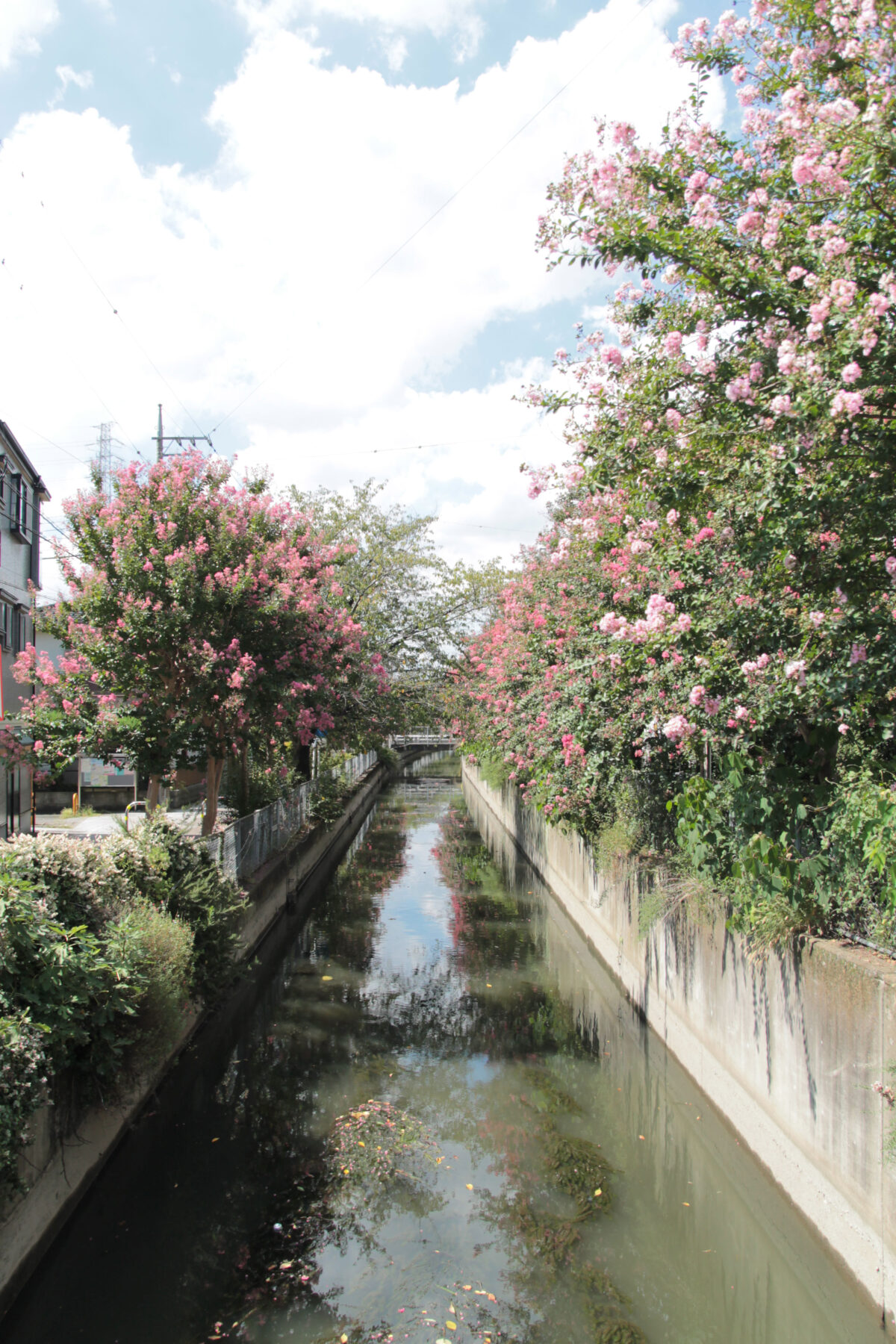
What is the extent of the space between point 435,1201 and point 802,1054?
280 cm

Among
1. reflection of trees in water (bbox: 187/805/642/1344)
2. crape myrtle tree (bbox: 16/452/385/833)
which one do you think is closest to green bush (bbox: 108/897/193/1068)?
reflection of trees in water (bbox: 187/805/642/1344)

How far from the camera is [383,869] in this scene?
20.8 metres

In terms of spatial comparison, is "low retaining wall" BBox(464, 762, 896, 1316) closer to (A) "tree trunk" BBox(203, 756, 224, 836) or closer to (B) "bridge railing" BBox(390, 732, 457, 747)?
(A) "tree trunk" BBox(203, 756, 224, 836)

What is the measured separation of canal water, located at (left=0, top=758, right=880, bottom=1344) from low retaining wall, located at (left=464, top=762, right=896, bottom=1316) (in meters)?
0.27

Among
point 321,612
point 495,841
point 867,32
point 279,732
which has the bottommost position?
point 495,841

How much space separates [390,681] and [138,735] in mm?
10327

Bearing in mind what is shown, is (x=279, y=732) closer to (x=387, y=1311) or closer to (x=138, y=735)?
(x=138, y=735)

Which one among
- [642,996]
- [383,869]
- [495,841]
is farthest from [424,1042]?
[495,841]

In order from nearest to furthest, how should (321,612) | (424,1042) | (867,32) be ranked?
(867,32)
(424,1042)
(321,612)

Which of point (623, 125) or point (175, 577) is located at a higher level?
point (623, 125)

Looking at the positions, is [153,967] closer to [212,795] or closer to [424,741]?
[212,795]

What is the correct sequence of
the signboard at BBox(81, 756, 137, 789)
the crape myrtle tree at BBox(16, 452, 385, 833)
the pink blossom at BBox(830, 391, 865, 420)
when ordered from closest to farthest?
the pink blossom at BBox(830, 391, 865, 420), the crape myrtle tree at BBox(16, 452, 385, 833), the signboard at BBox(81, 756, 137, 789)

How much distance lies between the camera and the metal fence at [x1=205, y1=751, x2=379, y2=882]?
37.4 feet

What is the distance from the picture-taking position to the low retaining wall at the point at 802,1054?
15.6 ft
